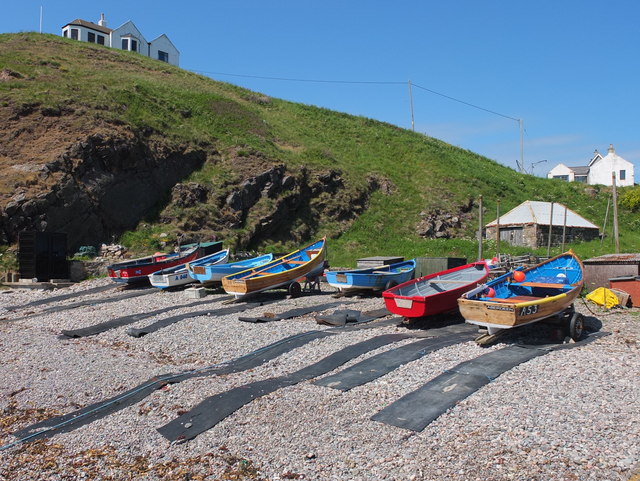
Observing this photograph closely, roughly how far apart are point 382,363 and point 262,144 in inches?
1255

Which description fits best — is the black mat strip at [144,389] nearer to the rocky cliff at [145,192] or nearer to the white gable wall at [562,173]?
the rocky cliff at [145,192]

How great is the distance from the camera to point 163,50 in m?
72.8

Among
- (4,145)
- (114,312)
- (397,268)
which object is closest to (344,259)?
(397,268)

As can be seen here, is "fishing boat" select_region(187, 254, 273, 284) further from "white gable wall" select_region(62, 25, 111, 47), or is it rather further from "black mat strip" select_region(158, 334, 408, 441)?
"white gable wall" select_region(62, 25, 111, 47)

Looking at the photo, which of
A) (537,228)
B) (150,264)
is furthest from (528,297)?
(537,228)

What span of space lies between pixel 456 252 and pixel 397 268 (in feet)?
39.0

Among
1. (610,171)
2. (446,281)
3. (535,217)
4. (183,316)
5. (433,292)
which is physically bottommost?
(183,316)

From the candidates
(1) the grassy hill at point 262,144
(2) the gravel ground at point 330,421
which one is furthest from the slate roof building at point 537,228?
(2) the gravel ground at point 330,421

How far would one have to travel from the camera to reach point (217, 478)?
20.2 feet

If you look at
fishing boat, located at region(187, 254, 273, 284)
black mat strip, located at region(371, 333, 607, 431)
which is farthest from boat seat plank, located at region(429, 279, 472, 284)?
fishing boat, located at region(187, 254, 273, 284)

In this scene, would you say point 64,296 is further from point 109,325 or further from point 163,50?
point 163,50

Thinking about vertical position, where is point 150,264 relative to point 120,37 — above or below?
below

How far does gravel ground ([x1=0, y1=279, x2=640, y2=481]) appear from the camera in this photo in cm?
609

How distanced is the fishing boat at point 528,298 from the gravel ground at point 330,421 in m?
0.58
